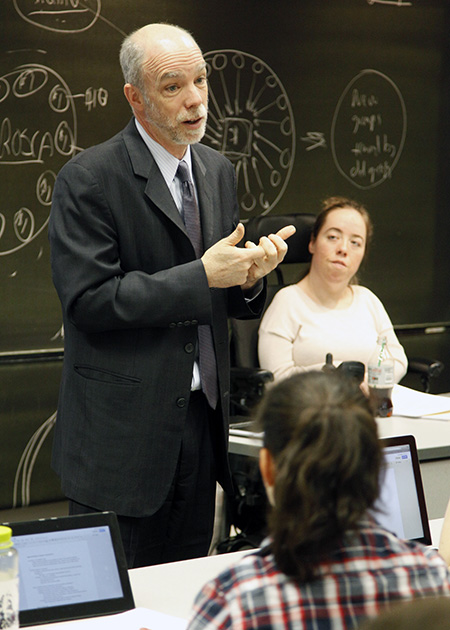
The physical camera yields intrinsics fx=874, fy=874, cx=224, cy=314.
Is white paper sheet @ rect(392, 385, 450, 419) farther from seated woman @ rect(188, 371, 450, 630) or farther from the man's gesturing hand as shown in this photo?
seated woman @ rect(188, 371, 450, 630)

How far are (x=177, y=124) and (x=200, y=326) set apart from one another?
1.61 feet

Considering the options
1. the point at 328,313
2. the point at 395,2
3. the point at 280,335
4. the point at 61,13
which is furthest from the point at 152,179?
the point at 395,2

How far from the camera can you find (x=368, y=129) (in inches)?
194

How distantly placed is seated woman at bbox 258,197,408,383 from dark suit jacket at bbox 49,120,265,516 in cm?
139

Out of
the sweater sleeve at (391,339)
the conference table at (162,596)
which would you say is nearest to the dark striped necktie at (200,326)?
the conference table at (162,596)

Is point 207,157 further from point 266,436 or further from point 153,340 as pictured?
point 266,436

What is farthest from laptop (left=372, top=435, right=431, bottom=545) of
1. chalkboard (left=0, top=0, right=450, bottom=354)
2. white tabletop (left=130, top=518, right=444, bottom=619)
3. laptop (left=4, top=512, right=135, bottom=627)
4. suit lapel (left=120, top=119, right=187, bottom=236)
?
chalkboard (left=0, top=0, right=450, bottom=354)

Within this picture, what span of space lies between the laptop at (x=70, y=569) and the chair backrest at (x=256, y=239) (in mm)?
2030

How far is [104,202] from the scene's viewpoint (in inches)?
79.1

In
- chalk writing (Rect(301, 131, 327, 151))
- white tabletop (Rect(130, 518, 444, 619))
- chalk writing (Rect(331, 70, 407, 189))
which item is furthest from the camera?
chalk writing (Rect(331, 70, 407, 189))

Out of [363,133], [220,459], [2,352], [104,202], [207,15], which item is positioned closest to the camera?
[104,202]

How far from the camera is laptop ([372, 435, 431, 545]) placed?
5.97 feet

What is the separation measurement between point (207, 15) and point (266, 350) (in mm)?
1894

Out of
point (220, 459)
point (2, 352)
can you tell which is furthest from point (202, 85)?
point (2, 352)
